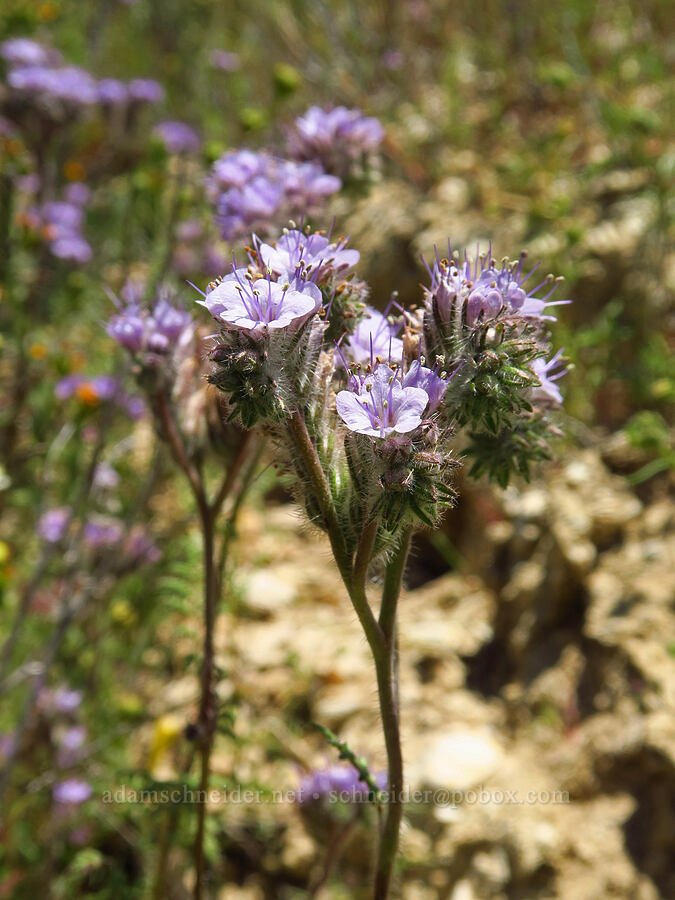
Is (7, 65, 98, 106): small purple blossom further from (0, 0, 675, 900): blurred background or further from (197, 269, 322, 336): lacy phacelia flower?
(197, 269, 322, 336): lacy phacelia flower

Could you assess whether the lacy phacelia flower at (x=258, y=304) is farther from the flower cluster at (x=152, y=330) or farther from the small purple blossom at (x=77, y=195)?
the small purple blossom at (x=77, y=195)

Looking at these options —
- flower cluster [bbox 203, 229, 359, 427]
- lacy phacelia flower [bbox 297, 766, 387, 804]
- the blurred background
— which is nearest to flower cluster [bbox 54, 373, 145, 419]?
the blurred background

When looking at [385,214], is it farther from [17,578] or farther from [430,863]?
[430,863]

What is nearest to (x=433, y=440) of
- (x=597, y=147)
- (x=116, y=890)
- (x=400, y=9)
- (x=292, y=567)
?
(x=116, y=890)

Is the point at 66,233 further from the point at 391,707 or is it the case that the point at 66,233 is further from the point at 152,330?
the point at 391,707

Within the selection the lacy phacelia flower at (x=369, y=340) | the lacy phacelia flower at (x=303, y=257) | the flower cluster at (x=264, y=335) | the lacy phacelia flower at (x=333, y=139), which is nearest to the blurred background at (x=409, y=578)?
the lacy phacelia flower at (x=333, y=139)

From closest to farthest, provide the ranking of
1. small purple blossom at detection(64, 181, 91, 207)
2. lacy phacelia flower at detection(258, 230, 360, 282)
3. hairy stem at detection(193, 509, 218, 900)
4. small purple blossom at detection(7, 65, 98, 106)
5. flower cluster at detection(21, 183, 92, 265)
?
lacy phacelia flower at detection(258, 230, 360, 282)
hairy stem at detection(193, 509, 218, 900)
small purple blossom at detection(7, 65, 98, 106)
flower cluster at detection(21, 183, 92, 265)
small purple blossom at detection(64, 181, 91, 207)

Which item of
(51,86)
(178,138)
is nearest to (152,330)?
(51,86)
